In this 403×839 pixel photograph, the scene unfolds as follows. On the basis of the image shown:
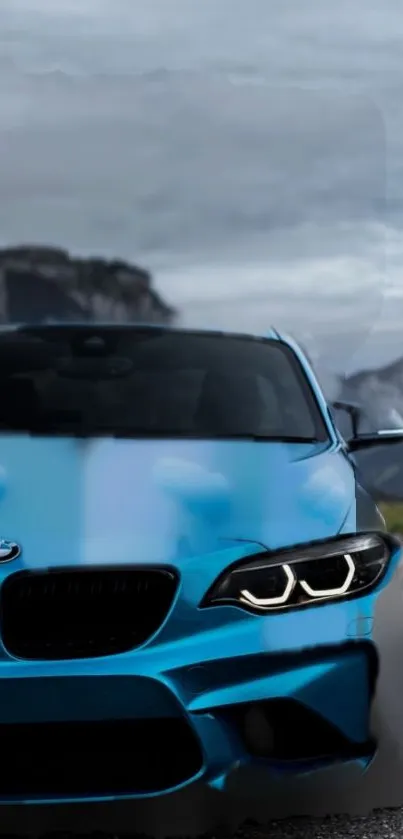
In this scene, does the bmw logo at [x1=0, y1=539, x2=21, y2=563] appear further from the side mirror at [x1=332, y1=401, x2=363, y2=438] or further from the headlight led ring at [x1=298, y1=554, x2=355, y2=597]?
the side mirror at [x1=332, y1=401, x2=363, y2=438]

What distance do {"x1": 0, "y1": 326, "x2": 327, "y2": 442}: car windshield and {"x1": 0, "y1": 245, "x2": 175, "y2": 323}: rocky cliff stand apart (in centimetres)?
34

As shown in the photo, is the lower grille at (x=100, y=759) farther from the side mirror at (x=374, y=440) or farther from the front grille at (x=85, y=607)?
the side mirror at (x=374, y=440)

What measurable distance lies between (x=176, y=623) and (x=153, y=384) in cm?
153

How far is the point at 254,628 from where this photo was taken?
9.36 feet

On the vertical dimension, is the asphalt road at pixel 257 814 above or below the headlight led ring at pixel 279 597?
below

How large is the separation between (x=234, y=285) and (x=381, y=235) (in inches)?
19.5

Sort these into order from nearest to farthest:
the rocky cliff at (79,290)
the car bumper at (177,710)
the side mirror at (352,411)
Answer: the car bumper at (177,710), the rocky cliff at (79,290), the side mirror at (352,411)

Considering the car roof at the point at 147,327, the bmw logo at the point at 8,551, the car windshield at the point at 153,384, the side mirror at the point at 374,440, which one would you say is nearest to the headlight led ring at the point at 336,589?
the bmw logo at the point at 8,551

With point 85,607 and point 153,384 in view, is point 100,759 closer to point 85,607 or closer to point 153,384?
point 85,607

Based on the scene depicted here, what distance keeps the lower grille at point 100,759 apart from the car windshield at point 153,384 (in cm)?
121

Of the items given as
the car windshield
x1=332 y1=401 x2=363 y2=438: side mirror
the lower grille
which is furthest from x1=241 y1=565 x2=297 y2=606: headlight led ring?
x1=332 y1=401 x2=363 y2=438: side mirror

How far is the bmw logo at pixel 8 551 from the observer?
2.85 meters

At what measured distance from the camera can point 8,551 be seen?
2863 mm

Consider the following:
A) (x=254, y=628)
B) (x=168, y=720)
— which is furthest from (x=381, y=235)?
(x=168, y=720)
